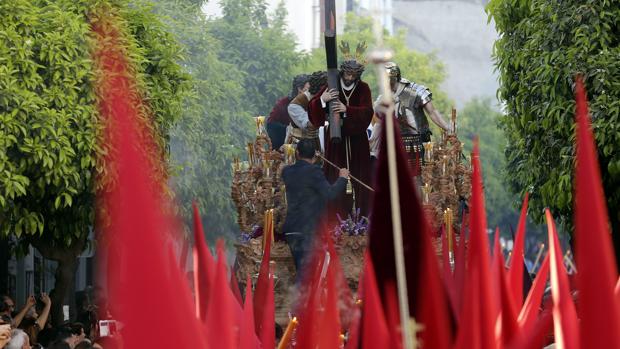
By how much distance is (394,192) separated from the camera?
154 inches

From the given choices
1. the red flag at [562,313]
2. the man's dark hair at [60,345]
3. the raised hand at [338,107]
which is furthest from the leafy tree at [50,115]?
the red flag at [562,313]

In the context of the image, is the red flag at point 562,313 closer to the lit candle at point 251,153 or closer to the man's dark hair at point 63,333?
the man's dark hair at point 63,333

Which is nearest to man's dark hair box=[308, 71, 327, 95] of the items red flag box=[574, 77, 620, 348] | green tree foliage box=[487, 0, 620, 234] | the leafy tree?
the leafy tree

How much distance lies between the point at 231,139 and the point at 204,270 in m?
36.0

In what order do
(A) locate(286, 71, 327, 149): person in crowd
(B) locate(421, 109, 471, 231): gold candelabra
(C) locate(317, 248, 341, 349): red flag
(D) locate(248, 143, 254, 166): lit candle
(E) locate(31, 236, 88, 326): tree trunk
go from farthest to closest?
(E) locate(31, 236, 88, 326): tree trunk → (D) locate(248, 143, 254, 166): lit candle → (A) locate(286, 71, 327, 149): person in crowd → (B) locate(421, 109, 471, 231): gold candelabra → (C) locate(317, 248, 341, 349): red flag

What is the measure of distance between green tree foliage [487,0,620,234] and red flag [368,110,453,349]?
12.3 meters

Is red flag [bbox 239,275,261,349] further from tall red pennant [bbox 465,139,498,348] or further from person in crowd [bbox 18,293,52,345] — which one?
person in crowd [bbox 18,293,52,345]

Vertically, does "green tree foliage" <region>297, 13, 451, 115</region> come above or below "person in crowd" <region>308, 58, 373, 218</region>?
above

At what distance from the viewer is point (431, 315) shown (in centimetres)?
408

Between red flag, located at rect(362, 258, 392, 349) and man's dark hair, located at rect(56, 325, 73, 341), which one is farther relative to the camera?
man's dark hair, located at rect(56, 325, 73, 341)

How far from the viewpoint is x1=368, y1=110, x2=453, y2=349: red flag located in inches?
159

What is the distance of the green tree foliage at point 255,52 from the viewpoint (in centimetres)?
4709

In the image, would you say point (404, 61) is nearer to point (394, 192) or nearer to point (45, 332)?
point (45, 332)

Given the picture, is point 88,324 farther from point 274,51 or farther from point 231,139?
point 274,51
